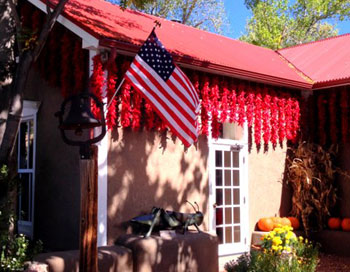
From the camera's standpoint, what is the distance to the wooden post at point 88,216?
439 cm

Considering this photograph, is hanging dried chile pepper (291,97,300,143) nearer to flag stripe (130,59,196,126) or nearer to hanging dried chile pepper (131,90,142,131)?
hanging dried chile pepper (131,90,142,131)

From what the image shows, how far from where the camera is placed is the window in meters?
8.32

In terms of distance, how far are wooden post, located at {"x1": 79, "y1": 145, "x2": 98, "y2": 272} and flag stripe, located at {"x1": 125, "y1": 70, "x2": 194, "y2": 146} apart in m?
1.60

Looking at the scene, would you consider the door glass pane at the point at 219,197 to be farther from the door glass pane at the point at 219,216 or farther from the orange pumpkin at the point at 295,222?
the orange pumpkin at the point at 295,222

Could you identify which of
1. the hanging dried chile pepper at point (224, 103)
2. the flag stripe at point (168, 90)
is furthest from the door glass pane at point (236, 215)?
the flag stripe at point (168, 90)

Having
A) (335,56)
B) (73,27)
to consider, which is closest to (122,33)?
(73,27)

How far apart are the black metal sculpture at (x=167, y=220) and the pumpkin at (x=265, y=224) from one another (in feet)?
6.84

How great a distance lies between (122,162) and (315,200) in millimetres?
4694

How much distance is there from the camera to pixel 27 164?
8578 millimetres

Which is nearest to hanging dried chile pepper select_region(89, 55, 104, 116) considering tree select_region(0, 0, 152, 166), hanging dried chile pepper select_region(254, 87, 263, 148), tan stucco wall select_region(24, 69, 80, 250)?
tan stucco wall select_region(24, 69, 80, 250)

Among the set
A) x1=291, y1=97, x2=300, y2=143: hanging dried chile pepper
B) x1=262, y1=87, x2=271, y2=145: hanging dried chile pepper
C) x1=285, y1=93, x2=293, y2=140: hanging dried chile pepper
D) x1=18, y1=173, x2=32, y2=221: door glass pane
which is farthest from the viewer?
x1=291, y1=97, x2=300, y2=143: hanging dried chile pepper

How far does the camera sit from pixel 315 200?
400 inches

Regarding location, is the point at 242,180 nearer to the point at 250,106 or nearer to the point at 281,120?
the point at 250,106

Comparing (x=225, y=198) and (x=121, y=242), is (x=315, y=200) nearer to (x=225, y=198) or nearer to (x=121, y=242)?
(x=225, y=198)
